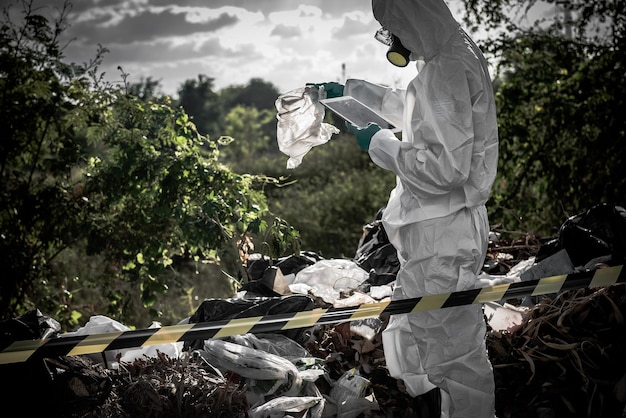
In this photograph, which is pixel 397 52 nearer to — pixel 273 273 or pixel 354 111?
pixel 354 111

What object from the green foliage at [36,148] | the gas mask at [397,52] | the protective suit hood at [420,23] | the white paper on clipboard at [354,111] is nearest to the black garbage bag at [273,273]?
the white paper on clipboard at [354,111]

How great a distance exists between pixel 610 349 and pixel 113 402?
1954 millimetres

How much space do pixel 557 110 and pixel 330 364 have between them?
3.79 metres

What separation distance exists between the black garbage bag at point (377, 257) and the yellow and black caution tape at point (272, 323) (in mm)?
1292

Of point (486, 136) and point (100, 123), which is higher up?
point (100, 123)

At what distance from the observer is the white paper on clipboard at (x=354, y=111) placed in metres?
2.11

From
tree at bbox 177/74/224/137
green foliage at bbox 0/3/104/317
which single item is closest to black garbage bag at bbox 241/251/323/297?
green foliage at bbox 0/3/104/317

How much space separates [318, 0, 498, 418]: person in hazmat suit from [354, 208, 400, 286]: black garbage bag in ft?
3.97

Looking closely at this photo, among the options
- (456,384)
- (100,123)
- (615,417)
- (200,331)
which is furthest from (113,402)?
(100,123)

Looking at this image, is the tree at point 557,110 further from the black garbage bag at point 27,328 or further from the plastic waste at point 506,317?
the black garbage bag at point 27,328

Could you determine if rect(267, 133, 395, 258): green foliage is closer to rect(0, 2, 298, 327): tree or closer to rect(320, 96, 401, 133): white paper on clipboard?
rect(0, 2, 298, 327): tree

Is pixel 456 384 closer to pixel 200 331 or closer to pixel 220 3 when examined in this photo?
pixel 200 331

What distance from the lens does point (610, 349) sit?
7.46 ft

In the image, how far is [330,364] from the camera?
255 centimetres
